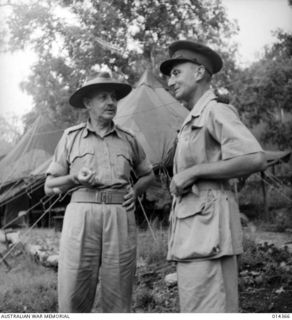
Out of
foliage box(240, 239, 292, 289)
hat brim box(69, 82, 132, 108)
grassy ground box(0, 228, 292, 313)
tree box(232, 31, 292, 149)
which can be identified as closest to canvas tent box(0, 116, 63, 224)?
grassy ground box(0, 228, 292, 313)

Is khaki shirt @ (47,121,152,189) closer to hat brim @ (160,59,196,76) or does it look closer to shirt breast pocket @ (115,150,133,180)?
shirt breast pocket @ (115,150,133,180)

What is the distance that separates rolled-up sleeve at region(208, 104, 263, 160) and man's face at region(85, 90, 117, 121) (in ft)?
2.76

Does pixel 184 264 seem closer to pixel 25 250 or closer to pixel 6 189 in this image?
pixel 25 250

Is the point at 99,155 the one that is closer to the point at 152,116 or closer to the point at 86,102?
the point at 86,102

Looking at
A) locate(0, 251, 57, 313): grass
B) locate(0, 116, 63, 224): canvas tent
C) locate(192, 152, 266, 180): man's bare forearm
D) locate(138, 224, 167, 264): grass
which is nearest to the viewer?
locate(192, 152, 266, 180): man's bare forearm

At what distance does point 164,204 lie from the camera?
7.31 metres

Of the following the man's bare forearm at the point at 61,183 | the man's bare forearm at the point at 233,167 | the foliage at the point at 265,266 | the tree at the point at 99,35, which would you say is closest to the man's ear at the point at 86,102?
the man's bare forearm at the point at 61,183

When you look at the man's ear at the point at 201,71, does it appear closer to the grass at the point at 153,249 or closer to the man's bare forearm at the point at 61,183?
the man's bare forearm at the point at 61,183

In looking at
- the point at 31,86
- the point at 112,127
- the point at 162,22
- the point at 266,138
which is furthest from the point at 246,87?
the point at 112,127

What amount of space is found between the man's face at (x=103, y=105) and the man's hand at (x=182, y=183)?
0.80 metres

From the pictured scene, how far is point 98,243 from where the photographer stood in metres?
2.53

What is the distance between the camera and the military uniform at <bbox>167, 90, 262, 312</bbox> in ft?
6.35

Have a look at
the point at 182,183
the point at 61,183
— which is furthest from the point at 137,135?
the point at 182,183

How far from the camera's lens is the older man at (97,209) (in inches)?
98.0
